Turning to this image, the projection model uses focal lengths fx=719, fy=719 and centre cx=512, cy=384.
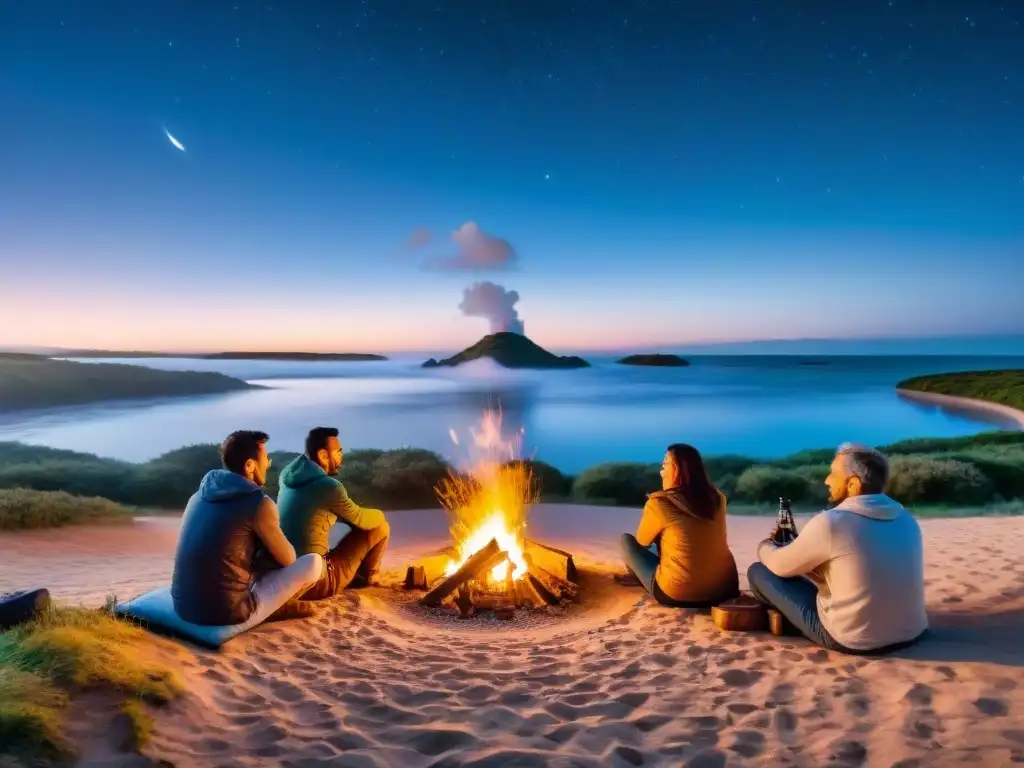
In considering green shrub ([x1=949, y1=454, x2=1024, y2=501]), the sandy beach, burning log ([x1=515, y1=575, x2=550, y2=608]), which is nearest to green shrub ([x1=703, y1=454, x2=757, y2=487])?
green shrub ([x1=949, y1=454, x2=1024, y2=501])

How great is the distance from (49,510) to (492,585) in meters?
8.02

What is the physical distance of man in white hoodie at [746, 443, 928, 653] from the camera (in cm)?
429

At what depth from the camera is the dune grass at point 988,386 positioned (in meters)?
28.2

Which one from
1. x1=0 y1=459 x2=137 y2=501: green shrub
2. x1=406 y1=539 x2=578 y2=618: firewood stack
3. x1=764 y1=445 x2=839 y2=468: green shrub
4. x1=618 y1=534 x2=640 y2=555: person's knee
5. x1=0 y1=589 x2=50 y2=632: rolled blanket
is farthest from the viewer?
x1=764 y1=445 x2=839 y2=468: green shrub

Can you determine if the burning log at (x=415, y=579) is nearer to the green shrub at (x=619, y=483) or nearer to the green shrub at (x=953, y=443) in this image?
the green shrub at (x=619, y=483)

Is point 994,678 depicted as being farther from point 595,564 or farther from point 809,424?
point 809,424

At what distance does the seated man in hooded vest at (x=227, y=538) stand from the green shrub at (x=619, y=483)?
457 inches

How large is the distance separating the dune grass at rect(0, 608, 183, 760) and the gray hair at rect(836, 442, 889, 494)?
4.09 metres

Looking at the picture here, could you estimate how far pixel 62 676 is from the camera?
3592 millimetres

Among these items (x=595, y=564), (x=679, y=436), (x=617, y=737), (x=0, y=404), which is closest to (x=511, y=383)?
(x=679, y=436)

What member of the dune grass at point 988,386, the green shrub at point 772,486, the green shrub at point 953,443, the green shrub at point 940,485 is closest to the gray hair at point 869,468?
the green shrub at point 940,485

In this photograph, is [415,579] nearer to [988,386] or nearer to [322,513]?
[322,513]

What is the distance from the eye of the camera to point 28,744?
3062mm

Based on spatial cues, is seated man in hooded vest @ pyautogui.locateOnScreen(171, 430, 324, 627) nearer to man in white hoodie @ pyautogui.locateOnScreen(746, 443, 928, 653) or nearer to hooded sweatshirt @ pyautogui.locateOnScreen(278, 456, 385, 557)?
hooded sweatshirt @ pyautogui.locateOnScreen(278, 456, 385, 557)
